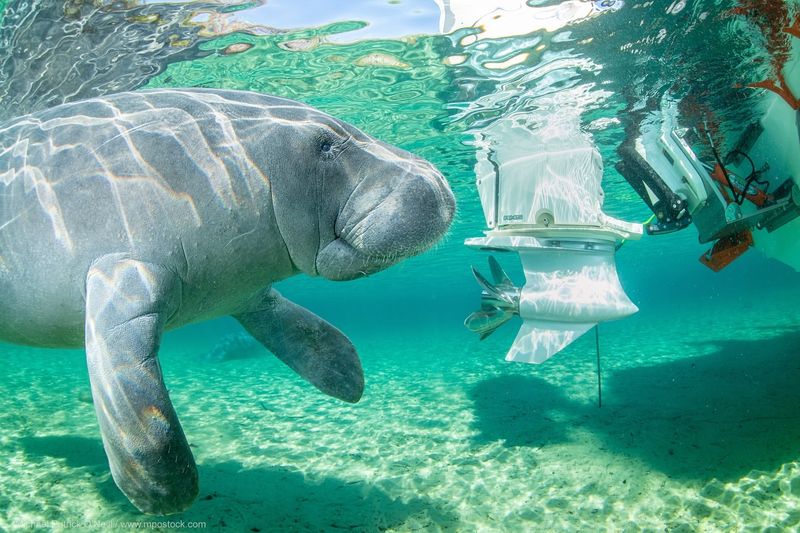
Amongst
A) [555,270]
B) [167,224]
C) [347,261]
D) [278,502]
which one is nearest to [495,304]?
[555,270]

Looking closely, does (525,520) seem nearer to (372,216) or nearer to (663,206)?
(372,216)

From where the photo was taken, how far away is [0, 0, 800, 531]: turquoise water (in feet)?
12.0

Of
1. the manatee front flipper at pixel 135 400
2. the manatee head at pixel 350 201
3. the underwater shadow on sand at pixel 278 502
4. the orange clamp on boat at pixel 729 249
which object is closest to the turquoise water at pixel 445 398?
the underwater shadow on sand at pixel 278 502

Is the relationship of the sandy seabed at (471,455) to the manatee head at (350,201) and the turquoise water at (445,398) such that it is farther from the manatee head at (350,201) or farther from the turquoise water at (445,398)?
the manatee head at (350,201)

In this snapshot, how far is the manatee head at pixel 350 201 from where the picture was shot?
78.3 inches

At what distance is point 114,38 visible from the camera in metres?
5.94

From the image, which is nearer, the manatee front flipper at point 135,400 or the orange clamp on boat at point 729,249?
the manatee front flipper at point 135,400

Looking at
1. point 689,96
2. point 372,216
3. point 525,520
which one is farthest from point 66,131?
point 689,96

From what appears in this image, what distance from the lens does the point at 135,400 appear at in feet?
5.78

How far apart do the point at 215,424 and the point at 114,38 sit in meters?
5.37

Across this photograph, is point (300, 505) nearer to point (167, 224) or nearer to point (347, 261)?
point (347, 261)

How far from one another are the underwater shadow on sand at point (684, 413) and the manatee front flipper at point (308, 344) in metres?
3.01

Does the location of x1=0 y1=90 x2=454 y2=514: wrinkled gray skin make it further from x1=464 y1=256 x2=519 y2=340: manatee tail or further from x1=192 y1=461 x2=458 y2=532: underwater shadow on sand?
x1=464 y1=256 x2=519 y2=340: manatee tail

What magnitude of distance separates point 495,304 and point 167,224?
4.62 meters
